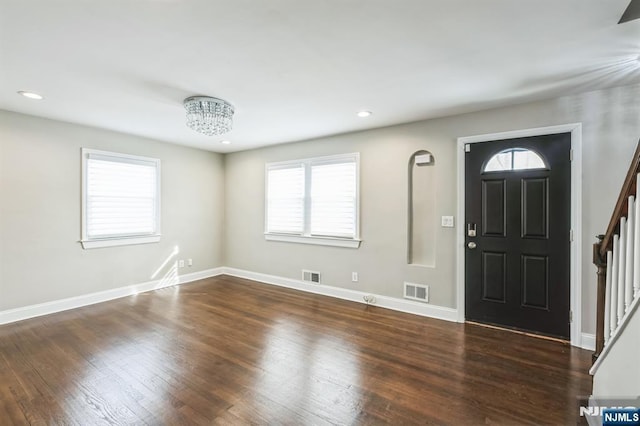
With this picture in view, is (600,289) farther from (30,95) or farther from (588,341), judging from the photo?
(30,95)

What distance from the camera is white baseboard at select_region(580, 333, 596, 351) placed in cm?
280

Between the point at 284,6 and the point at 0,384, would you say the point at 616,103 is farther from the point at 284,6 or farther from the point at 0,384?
the point at 0,384

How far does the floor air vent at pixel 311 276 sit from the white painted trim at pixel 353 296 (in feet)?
0.23

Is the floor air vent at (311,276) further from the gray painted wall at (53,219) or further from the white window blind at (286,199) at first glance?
the gray painted wall at (53,219)

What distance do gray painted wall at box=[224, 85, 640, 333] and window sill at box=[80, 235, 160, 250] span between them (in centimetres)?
151

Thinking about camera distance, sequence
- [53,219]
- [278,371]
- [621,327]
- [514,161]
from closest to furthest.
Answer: [621,327] → [278,371] → [514,161] → [53,219]

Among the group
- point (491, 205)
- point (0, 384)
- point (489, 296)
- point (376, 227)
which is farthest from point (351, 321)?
point (0, 384)

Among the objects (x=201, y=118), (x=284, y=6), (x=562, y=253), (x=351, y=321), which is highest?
(x=284, y=6)

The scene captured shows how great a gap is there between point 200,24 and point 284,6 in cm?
59

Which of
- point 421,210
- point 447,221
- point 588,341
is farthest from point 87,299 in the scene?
point 588,341

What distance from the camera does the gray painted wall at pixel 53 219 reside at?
11.5 ft

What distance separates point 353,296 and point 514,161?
107 inches

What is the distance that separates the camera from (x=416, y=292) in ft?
12.6

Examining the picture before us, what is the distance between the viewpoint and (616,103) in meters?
2.75
